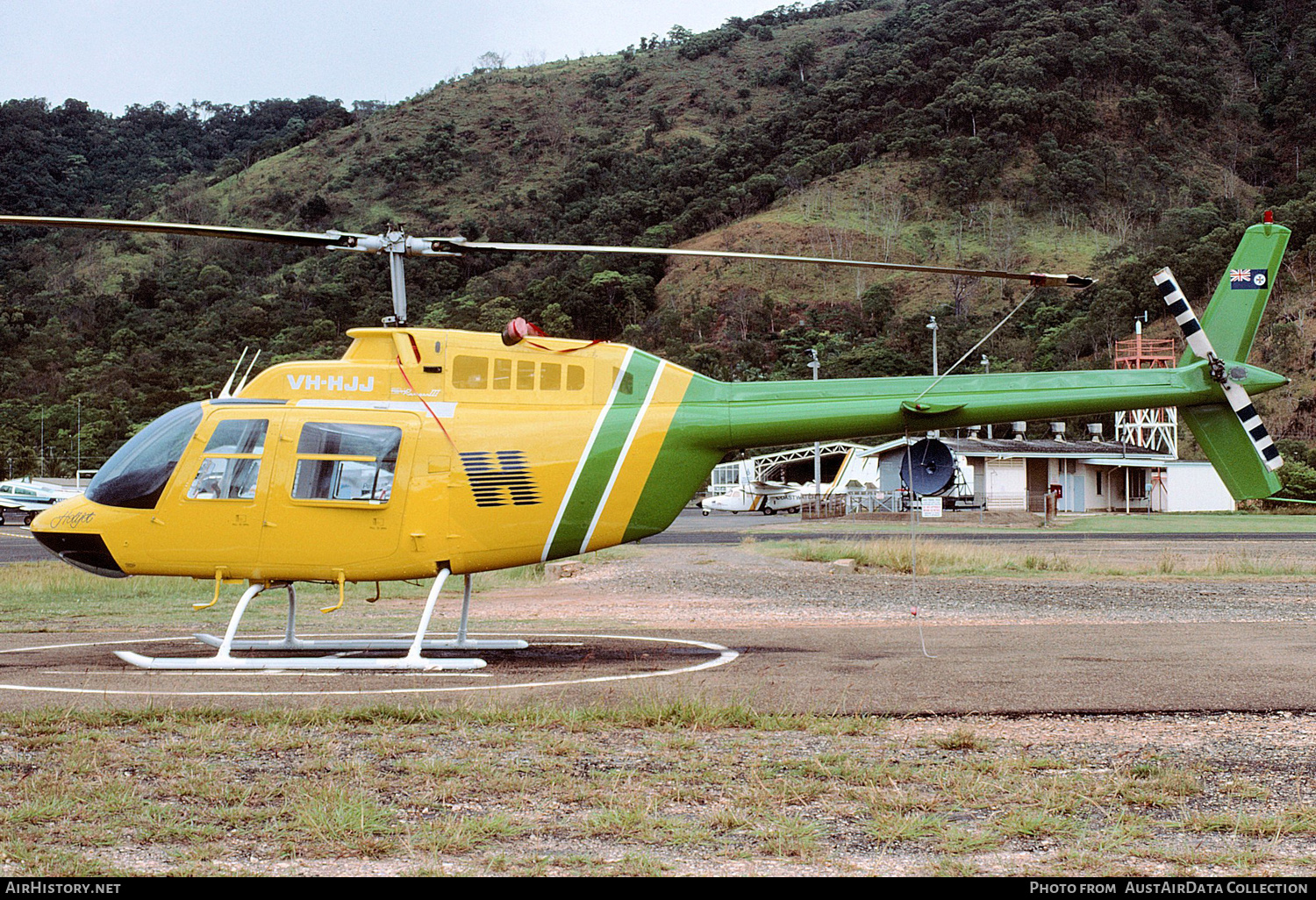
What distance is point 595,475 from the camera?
1198 centimetres

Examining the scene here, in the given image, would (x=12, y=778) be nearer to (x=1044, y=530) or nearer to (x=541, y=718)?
(x=541, y=718)

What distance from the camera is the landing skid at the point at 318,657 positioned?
36.2ft

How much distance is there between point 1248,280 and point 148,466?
41.0 ft

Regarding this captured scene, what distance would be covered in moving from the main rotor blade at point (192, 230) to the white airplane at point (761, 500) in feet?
192

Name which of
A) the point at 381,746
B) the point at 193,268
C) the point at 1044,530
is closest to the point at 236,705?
the point at 381,746

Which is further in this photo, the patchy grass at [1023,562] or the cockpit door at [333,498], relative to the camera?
the patchy grass at [1023,562]

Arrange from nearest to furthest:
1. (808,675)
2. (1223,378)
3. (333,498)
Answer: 1. (808,675)
2. (333,498)
3. (1223,378)

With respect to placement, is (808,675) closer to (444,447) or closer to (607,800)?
(444,447)

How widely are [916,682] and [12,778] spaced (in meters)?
7.07

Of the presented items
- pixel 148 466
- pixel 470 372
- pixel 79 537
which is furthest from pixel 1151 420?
pixel 79 537

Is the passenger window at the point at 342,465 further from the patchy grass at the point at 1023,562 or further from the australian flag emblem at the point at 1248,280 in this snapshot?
the patchy grass at the point at 1023,562

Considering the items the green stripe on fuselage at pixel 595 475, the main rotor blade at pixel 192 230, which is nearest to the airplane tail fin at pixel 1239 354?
the green stripe on fuselage at pixel 595 475

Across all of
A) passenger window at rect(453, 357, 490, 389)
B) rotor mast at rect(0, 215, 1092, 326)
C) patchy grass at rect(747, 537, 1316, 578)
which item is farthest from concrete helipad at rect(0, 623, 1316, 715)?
patchy grass at rect(747, 537, 1316, 578)

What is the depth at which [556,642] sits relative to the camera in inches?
534
